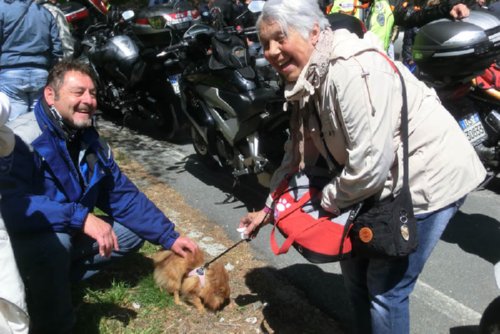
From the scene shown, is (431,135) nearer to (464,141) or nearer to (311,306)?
(464,141)

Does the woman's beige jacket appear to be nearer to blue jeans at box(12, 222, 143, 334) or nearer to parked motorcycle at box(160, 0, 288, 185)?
blue jeans at box(12, 222, 143, 334)

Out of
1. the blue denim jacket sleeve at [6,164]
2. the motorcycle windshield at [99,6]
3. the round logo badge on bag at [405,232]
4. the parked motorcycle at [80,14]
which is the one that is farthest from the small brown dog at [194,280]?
the motorcycle windshield at [99,6]

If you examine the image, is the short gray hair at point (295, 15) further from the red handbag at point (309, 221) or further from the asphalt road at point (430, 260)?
the asphalt road at point (430, 260)

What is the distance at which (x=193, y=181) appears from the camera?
18.0 feet

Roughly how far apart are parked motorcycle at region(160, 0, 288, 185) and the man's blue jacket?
145cm

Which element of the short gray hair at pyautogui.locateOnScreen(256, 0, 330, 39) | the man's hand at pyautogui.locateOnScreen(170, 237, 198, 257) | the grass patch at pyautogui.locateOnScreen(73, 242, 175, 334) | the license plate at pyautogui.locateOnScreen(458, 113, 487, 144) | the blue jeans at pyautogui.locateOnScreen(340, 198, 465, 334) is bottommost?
the grass patch at pyautogui.locateOnScreen(73, 242, 175, 334)

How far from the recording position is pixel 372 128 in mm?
1934

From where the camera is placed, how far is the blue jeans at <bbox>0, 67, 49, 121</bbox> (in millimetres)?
5176

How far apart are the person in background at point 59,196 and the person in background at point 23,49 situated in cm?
262

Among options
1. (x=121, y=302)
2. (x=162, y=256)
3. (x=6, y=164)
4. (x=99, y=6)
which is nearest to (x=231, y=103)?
(x=162, y=256)

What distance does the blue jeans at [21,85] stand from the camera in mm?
5176

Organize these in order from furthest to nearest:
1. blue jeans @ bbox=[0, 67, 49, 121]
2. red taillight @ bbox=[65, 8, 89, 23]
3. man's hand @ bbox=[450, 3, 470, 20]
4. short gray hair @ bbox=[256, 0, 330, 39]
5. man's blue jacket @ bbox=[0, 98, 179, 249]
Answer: red taillight @ bbox=[65, 8, 89, 23] → blue jeans @ bbox=[0, 67, 49, 121] → man's hand @ bbox=[450, 3, 470, 20] → man's blue jacket @ bbox=[0, 98, 179, 249] → short gray hair @ bbox=[256, 0, 330, 39]

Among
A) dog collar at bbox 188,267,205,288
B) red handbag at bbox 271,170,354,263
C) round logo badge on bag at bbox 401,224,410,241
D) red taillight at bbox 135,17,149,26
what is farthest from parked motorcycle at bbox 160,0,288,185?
round logo badge on bag at bbox 401,224,410,241

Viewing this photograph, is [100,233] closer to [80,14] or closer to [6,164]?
[6,164]
